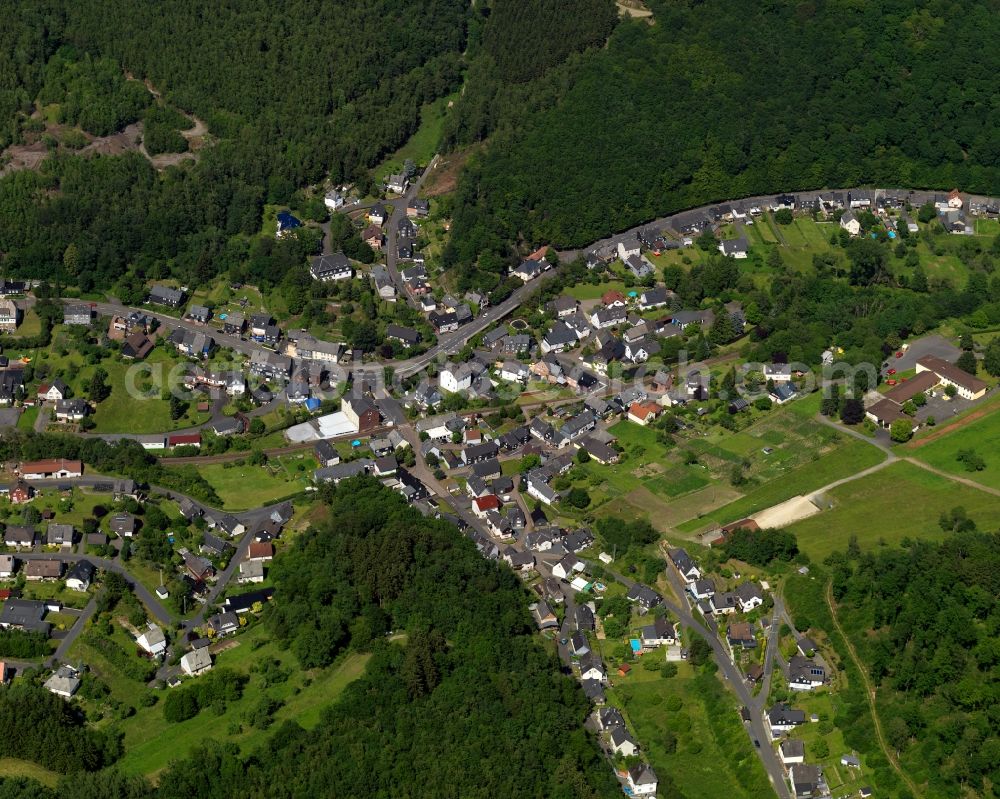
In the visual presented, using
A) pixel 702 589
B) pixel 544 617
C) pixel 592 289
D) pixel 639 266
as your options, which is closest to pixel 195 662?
pixel 544 617

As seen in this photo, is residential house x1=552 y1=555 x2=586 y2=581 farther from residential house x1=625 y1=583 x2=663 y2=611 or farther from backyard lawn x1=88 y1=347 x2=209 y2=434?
backyard lawn x1=88 y1=347 x2=209 y2=434

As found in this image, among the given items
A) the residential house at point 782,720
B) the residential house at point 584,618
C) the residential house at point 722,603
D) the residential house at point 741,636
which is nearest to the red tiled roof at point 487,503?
the residential house at point 584,618

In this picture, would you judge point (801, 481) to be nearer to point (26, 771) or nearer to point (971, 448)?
point (971, 448)

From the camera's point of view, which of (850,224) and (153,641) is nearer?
(153,641)

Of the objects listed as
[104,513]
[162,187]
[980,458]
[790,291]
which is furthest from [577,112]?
[104,513]

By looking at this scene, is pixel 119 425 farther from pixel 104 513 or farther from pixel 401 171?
pixel 401 171

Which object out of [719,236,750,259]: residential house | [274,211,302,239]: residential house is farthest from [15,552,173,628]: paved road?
[719,236,750,259]: residential house
